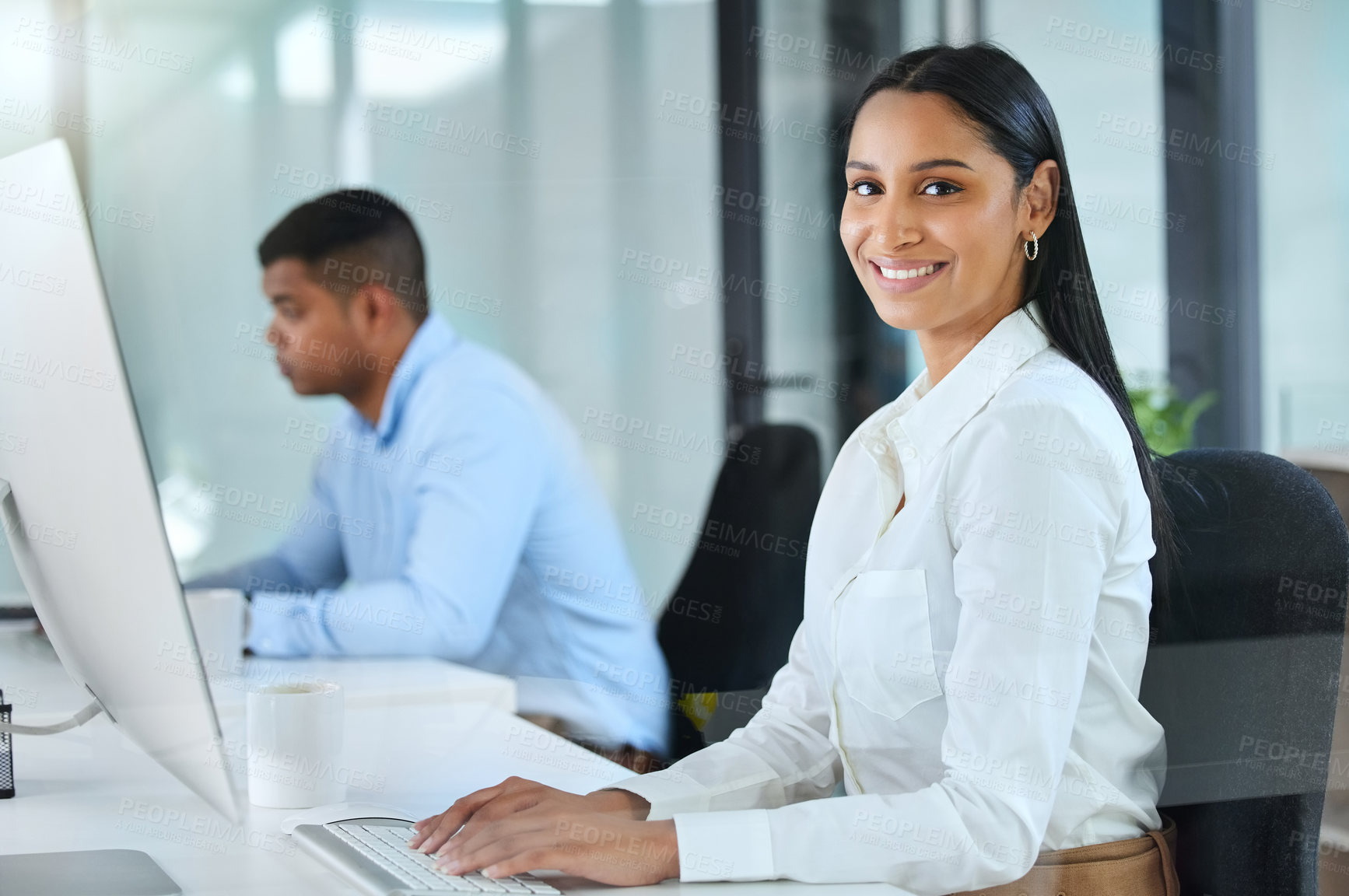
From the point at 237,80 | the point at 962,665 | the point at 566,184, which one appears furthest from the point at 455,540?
the point at 237,80

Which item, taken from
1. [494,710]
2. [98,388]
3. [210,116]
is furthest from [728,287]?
[98,388]

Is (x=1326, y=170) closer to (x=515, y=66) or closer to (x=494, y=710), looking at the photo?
(x=494, y=710)

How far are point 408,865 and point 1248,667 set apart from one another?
72 cm

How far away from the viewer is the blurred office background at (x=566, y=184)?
3.04 metres

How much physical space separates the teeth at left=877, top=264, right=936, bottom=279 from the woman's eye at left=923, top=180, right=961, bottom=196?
0.23ft

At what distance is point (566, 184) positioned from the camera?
11.8 feet

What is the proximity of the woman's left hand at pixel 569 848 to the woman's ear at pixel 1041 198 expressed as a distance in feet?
2.22

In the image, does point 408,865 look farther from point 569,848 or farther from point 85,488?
point 85,488

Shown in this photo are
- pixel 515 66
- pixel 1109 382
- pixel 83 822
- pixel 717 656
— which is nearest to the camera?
pixel 83 822

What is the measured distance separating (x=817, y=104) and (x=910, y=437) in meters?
2.67

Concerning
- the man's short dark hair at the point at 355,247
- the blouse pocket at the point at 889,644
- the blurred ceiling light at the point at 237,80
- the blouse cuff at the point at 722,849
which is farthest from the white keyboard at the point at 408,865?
the blurred ceiling light at the point at 237,80

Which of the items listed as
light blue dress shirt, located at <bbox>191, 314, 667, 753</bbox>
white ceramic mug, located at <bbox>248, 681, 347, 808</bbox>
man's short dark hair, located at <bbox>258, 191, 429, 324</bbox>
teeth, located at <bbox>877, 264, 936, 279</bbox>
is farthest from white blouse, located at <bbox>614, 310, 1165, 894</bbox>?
man's short dark hair, located at <bbox>258, 191, 429, 324</bbox>

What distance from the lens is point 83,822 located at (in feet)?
3.35

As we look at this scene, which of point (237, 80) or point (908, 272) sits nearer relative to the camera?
point (908, 272)
